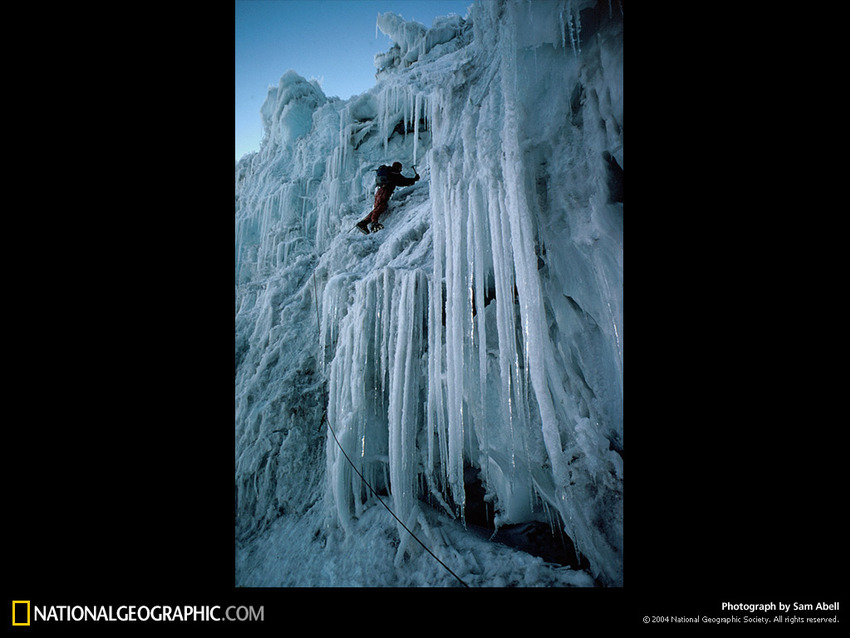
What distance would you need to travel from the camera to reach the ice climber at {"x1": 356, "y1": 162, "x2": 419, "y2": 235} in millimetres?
4520

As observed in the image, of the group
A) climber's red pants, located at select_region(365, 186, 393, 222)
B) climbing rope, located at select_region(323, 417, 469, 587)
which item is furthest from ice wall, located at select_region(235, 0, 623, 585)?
climber's red pants, located at select_region(365, 186, 393, 222)

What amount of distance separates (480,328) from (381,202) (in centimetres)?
310

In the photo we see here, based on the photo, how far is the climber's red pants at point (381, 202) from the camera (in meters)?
4.61

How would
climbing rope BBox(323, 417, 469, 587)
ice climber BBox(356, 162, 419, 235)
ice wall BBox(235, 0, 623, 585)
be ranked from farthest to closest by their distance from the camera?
ice climber BBox(356, 162, 419, 235) < climbing rope BBox(323, 417, 469, 587) < ice wall BBox(235, 0, 623, 585)
